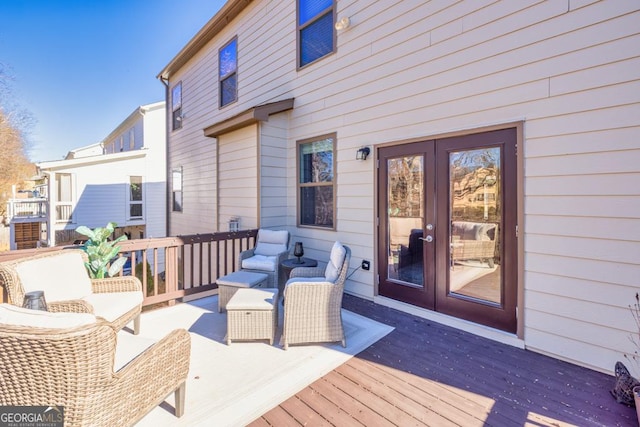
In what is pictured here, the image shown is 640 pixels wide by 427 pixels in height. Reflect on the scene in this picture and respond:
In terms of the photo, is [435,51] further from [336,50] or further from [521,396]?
[521,396]

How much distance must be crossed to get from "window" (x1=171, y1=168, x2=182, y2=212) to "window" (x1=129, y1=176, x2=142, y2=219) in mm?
3904

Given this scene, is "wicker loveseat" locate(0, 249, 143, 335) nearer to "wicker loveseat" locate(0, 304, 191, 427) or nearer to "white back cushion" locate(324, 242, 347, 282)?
"wicker loveseat" locate(0, 304, 191, 427)

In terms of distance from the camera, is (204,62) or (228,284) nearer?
(228,284)

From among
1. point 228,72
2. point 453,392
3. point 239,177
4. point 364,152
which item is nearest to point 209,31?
point 228,72

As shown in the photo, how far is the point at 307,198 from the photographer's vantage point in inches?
207

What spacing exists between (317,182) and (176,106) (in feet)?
22.4

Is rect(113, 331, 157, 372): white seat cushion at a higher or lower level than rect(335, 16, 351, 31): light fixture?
lower

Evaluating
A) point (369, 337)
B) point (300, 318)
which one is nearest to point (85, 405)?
point (300, 318)

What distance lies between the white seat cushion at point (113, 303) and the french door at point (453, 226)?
3003mm

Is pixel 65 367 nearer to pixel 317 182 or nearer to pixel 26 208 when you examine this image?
pixel 317 182

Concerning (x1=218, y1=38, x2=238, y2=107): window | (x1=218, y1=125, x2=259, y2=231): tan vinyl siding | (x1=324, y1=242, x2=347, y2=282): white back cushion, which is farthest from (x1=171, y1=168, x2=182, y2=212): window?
(x1=324, y1=242, x2=347, y2=282): white back cushion

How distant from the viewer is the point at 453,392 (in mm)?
2271

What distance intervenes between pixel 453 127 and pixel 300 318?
106 inches

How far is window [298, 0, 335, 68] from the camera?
4.79 meters
